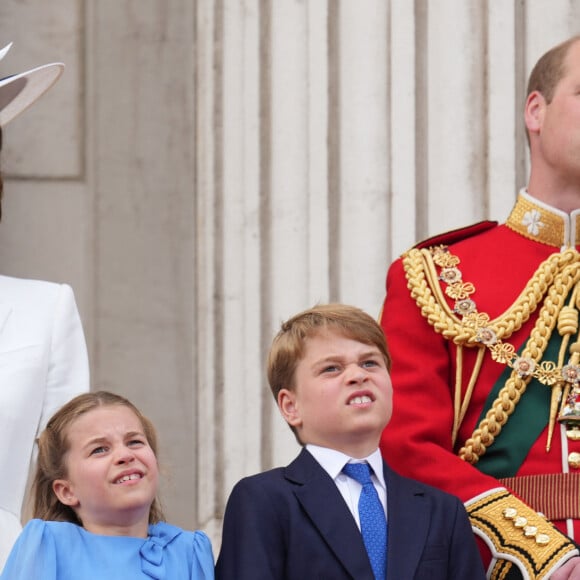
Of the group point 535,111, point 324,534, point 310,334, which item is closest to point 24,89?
point 310,334

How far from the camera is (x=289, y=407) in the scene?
3.89m

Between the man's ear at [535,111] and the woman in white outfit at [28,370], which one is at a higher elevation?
the man's ear at [535,111]

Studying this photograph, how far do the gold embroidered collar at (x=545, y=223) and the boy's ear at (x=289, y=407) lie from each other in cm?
72

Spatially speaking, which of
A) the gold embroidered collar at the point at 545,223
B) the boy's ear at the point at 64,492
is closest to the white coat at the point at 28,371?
the boy's ear at the point at 64,492

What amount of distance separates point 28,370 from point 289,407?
1.80ft

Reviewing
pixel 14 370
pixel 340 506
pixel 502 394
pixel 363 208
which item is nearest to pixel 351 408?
pixel 340 506

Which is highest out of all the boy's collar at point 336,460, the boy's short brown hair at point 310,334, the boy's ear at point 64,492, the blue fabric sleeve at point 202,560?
the boy's short brown hair at point 310,334

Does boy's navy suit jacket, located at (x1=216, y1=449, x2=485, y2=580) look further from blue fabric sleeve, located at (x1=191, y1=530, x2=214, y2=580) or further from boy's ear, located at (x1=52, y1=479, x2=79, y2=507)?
boy's ear, located at (x1=52, y1=479, x2=79, y2=507)

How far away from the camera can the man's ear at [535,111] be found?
4.27 meters

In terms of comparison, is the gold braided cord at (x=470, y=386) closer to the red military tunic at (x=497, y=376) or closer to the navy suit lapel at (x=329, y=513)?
the red military tunic at (x=497, y=376)

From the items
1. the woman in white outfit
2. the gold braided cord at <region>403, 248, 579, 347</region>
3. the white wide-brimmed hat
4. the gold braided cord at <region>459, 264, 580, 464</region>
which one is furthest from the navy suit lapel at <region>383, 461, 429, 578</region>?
the white wide-brimmed hat

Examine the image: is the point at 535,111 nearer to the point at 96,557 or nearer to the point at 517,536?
the point at 517,536

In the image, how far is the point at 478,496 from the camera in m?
3.92

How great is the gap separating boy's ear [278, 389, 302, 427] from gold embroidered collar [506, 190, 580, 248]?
723mm
